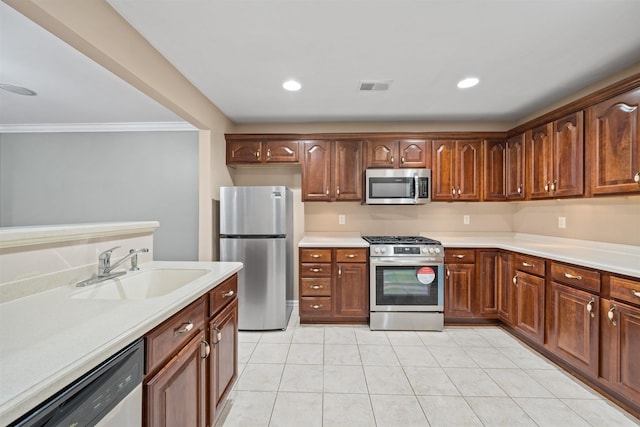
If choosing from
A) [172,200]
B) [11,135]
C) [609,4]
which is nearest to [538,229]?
[609,4]

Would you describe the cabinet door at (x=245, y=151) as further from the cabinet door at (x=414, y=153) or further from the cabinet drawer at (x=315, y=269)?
the cabinet door at (x=414, y=153)

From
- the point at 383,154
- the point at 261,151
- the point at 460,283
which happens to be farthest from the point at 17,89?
the point at 460,283

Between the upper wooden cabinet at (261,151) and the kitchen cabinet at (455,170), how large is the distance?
167 cm

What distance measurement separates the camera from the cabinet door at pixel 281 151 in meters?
3.37

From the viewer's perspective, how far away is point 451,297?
3053 millimetres

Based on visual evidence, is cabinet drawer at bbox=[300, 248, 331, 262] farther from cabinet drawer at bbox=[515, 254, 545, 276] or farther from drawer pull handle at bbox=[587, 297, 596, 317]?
drawer pull handle at bbox=[587, 297, 596, 317]

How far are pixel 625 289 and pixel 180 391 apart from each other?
2.56m

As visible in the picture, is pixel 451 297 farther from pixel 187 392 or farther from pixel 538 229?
pixel 187 392

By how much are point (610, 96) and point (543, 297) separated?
64.7 inches

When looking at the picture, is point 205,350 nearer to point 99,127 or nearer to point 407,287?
point 407,287

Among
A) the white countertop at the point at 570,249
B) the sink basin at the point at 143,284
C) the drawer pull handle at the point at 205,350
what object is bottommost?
the drawer pull handle at the point at 205,350

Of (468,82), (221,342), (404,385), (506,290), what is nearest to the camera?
(221,342)

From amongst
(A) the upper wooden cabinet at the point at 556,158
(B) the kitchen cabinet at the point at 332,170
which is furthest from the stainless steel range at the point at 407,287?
(A) the upper wooden cabinet at the point at 556,158

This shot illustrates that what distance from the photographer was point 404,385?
206 cm
